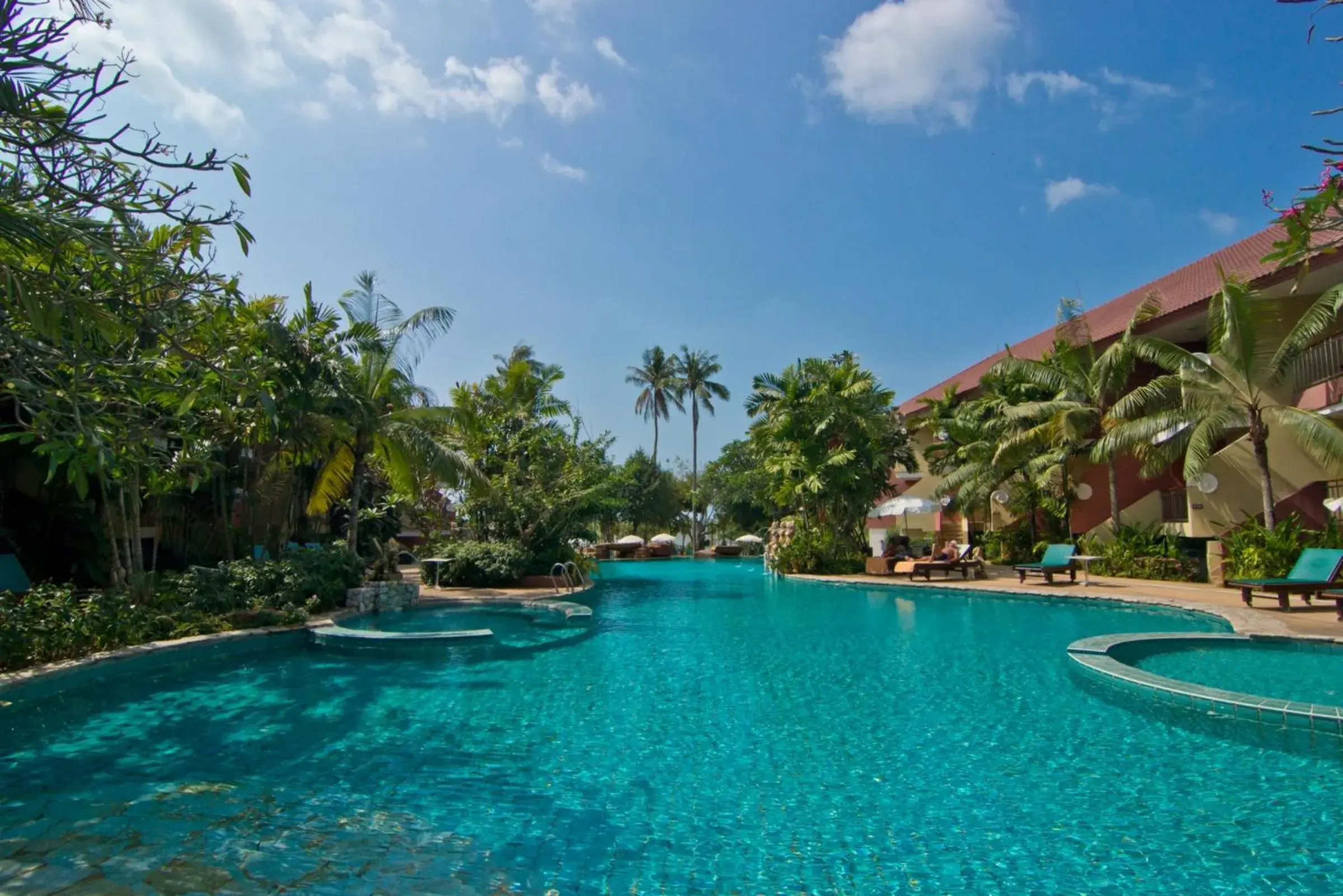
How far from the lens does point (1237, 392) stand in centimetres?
1508

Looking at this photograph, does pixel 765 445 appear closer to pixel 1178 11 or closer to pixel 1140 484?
pixel 1140 484

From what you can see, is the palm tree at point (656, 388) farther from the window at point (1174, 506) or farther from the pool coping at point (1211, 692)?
the pool coping at point (1211, 692)

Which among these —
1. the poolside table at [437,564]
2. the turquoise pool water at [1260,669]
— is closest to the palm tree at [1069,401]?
the turquoise pool water at [1260,669]

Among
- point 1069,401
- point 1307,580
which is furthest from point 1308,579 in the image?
point 1069,401

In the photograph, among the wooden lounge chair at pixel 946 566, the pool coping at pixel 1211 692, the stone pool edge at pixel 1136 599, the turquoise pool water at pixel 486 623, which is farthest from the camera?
the wooden lounge chair at pixel 946 566

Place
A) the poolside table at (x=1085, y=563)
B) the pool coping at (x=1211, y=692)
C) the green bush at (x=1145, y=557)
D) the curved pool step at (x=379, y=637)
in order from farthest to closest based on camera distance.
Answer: the green bush at (x=1145, y=557) < the poolside table at (x=1085, y=563) < the curved pool step at (x=379, y=637) < the pool coping at (x=1211, y=692)

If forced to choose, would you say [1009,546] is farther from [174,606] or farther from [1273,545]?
[174,606]

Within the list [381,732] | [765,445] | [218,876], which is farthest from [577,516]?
[218,876]

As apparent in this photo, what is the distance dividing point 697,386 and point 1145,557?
1185 inches

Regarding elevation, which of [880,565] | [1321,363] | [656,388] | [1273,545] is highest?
[656,388]

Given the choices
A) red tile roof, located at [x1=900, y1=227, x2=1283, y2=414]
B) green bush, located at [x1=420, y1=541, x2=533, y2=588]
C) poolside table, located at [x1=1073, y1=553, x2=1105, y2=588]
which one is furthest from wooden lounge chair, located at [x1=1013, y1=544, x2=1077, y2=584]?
green bush, located at [x1=420, y1=541, x2=533, y2=588]

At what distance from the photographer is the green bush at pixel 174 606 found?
26.5 feet

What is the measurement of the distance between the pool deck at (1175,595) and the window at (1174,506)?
7.81ft

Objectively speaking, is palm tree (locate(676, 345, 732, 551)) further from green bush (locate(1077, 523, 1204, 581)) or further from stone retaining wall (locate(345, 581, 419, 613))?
stone retaining wall (locate(345, 581, 419, 613))
